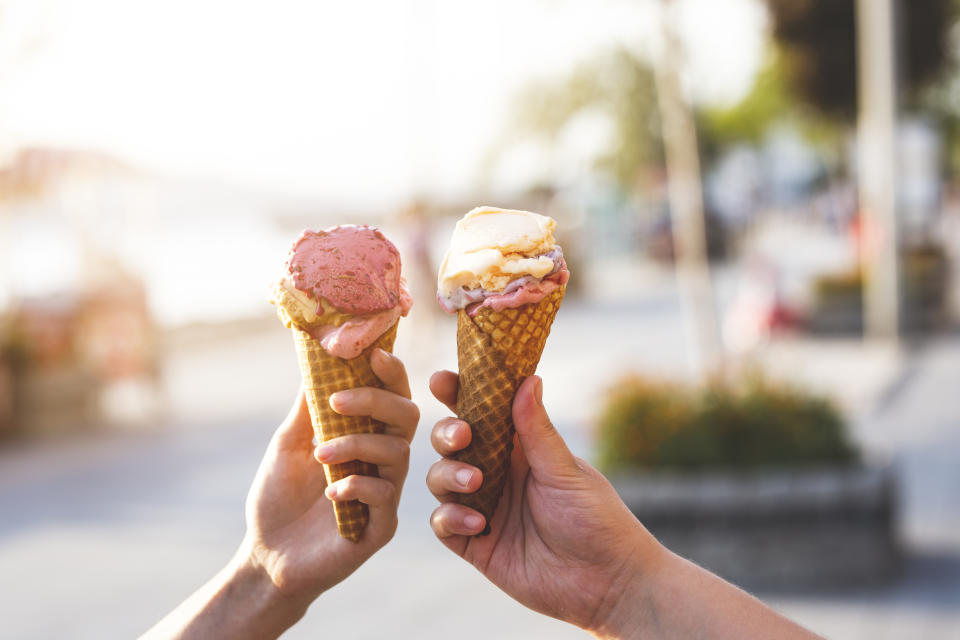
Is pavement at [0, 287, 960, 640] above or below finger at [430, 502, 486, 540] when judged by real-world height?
below

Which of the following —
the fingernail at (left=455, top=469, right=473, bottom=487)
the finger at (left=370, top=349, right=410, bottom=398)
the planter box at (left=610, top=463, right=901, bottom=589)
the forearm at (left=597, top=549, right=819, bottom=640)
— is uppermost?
the finger at (left=370, top=349, right=410, bottom=398)

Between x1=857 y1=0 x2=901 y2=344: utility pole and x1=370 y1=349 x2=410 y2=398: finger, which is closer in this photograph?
x1=370 y1=349 x2=410 y2=398: finger

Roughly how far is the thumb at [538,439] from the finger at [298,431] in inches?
18.2

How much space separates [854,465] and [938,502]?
1481 millimetres

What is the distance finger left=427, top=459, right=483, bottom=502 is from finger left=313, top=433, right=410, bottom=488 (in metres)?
0.06

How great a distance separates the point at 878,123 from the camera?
11484 millimetres

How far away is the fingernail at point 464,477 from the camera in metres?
1.59

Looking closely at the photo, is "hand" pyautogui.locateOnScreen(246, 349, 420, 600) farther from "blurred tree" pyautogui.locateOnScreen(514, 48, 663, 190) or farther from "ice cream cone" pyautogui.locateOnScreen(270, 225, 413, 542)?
"blurred tree" pyautogui.locateOnScreen(514, 48, 663, 190)

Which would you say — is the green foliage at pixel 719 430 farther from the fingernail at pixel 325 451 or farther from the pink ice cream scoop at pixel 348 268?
the fingernail at pixel 325 451

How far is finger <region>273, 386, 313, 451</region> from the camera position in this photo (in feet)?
6.10

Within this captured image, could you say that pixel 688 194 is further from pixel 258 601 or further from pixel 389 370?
pixel 258 601

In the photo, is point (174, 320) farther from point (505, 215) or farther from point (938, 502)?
point (505, 215)

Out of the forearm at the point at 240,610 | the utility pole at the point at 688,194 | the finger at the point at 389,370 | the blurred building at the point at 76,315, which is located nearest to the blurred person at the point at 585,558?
the finger at the point at 389,370

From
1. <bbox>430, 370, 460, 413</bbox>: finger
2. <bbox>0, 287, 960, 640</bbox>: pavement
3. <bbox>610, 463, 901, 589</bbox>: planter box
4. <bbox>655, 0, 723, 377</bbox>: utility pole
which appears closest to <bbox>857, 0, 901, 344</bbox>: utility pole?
<bbox>0, 287, 960, 640</bbox>: pavement
